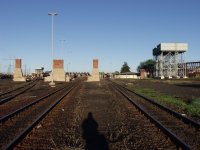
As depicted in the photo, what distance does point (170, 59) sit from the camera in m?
134

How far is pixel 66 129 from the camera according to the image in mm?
10938

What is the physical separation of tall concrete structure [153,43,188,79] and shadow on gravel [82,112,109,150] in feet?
398

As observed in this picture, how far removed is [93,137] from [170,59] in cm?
12763

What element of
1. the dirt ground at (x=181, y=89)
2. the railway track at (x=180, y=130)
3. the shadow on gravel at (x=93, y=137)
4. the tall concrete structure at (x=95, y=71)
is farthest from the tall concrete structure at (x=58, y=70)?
the shadow on gravel at (x=93, y=137)

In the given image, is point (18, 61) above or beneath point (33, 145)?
above

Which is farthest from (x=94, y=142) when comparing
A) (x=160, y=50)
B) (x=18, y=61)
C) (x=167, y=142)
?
(x=160, y=50)

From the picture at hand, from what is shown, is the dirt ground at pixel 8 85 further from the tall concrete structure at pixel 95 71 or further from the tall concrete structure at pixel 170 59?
the tall concrete structure at pixel 170 59

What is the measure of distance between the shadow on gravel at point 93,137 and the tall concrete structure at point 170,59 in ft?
398

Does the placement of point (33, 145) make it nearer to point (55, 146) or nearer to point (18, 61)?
point (55, 146)

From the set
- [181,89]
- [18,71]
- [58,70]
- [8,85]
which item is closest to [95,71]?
[58,70]

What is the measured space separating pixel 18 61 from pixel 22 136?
67061 mm

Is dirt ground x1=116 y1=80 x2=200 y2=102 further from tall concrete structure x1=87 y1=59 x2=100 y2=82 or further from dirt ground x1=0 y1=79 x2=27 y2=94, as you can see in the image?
dirt ground x1=0 y1=79 x2=27 y2=94

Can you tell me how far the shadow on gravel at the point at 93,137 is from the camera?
323 inches

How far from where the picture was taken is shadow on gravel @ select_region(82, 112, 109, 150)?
821cm
